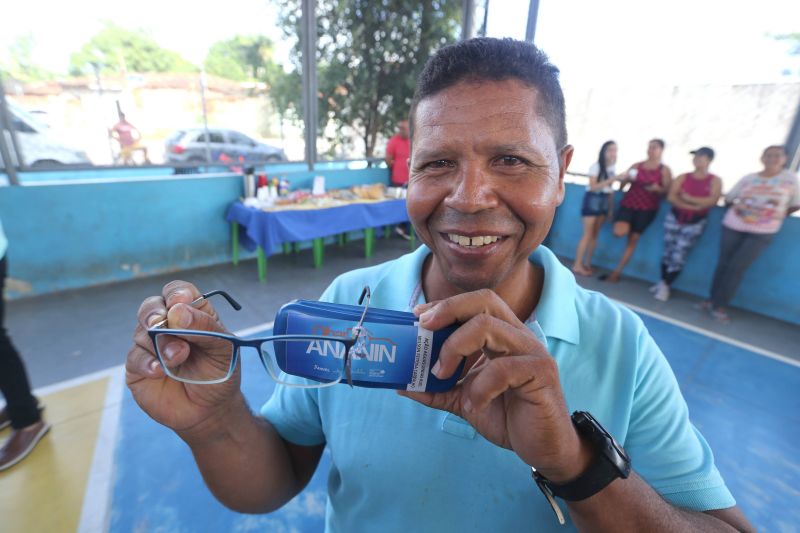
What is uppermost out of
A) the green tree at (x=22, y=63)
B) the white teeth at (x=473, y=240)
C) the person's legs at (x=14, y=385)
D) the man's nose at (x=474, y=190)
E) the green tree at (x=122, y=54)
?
the green tree at (x=122, y=54)

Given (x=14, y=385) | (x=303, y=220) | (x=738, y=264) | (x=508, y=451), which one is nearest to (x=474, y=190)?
(x=508, y=451)

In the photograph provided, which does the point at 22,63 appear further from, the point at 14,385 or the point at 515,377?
the point at 515,377

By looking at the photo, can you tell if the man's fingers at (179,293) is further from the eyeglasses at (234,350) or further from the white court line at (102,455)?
the white court line at (102,455)

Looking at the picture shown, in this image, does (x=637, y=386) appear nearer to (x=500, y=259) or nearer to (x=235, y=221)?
(x=500, y=259)

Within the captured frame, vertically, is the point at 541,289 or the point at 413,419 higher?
the point at 541,289

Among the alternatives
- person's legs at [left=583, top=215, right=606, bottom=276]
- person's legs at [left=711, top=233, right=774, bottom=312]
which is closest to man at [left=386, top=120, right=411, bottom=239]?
person's legs at [left=583, top=215, right=606, bottom=276]

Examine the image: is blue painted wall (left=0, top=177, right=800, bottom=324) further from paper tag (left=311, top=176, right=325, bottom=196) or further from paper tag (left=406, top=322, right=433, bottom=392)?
paper tag (left=406, top=322, right=433, bottom=392)

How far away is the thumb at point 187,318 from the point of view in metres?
0.69

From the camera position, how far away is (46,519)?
1.67 meters

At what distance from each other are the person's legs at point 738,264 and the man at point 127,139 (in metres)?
6.62

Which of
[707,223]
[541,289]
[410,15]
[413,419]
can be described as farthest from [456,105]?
[410,15]

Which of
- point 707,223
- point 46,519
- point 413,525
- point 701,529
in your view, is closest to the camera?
point 701,529

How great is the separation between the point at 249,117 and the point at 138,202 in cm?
219

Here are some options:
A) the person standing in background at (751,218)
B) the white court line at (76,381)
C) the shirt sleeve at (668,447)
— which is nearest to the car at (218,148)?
the white court line at (76,381)
